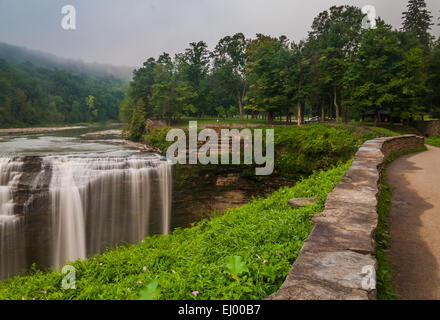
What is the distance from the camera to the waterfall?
1145 centimetres

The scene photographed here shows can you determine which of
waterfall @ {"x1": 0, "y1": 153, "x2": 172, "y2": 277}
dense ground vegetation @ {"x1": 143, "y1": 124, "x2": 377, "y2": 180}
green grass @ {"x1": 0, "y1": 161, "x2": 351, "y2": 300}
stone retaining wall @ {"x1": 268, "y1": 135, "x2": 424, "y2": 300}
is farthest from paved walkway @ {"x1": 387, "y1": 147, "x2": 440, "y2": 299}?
waterfall @ {"x1": 0, "y1": 153, "x2": 172, "y2": 277}

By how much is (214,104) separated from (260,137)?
91.8ft

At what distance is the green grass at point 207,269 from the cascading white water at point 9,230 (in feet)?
23.3

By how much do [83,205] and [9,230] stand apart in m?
3.04

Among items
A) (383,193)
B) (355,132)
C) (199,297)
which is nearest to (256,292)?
(199,297)

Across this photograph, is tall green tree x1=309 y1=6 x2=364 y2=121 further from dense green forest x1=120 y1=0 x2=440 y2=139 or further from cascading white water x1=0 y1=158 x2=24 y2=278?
cascading white water x1=0 y1=158 x2=24 y2=278

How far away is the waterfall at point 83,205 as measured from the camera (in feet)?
37.6

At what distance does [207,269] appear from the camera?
308 centimetres

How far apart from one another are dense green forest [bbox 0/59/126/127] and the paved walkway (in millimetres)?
66159

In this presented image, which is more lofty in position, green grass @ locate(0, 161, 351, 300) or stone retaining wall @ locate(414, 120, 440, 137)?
stone retaining wall @ locate(414, 120, 440, 137)

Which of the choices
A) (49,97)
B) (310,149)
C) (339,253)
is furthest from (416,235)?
(49,97)

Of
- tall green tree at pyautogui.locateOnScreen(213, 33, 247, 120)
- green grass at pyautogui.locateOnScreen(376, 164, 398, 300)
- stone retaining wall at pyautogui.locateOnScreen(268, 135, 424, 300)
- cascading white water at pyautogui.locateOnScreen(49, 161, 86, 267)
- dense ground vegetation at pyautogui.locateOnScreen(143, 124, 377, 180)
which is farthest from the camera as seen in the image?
tall green tree at pyautogui.locateOnScreen(213, 33, 247, 120)

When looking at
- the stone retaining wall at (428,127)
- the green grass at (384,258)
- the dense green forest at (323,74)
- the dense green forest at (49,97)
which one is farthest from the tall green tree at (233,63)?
the dense green forest at (49,97)

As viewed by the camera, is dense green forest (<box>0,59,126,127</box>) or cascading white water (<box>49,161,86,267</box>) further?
dense green forest (<box>0,59,126,127</box>)
